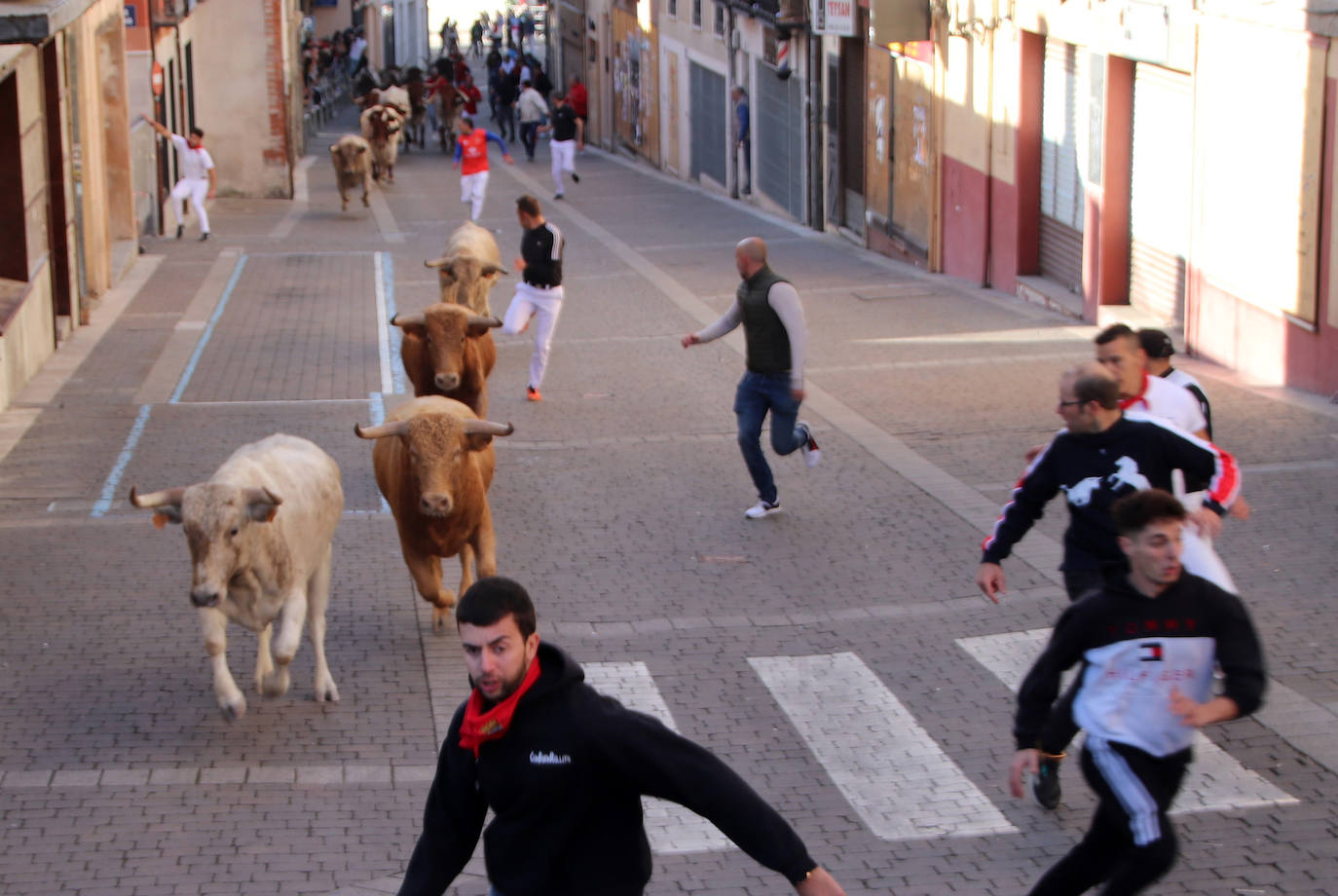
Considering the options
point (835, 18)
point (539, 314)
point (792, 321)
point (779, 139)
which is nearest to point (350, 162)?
point (779, 139)

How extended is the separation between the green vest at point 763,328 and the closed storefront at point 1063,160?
9.76 meters

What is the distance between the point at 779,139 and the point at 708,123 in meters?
6.43

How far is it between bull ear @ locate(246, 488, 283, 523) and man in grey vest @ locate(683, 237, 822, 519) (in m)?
4.56

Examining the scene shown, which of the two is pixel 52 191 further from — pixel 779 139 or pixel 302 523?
pixel 779 139

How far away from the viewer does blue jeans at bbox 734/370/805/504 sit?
1205 cm

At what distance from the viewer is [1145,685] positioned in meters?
5.61

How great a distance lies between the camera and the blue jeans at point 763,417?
12047mm

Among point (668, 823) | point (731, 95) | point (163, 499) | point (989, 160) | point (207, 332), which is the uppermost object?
point (731, 95)

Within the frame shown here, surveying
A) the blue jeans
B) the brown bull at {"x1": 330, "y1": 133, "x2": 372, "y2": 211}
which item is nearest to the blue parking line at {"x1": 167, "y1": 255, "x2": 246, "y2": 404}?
the brown bull at {"x1": 330, "y1": 133, "x2": 372, "y2": 211}

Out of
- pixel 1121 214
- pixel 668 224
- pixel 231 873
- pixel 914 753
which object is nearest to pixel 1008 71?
pixel 1121 214

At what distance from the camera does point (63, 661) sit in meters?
9.42

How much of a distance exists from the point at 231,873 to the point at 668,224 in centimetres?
2523

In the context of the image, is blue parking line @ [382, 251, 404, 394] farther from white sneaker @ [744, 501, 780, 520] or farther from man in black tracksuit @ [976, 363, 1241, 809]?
man in black tracksuit @ [976, 363, 1241, 809]

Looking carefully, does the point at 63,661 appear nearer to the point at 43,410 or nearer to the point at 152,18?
the point at 43,410
